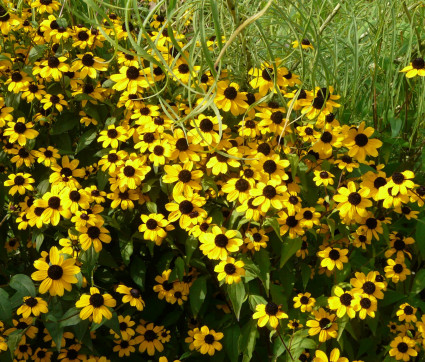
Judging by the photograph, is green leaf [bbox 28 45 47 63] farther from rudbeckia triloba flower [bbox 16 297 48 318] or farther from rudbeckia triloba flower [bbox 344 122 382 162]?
rudbeckia triloba flower [bbox 344 122 382 162]

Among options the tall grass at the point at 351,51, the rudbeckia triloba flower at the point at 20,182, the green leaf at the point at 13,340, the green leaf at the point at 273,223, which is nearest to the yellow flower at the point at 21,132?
the rudbeckia triloba flower at the point at 20,182

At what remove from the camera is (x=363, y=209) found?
1.57 meters

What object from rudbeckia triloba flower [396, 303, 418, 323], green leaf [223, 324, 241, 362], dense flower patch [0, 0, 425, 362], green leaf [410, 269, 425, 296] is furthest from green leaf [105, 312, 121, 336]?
green leaf [410, 269, 425, 296]

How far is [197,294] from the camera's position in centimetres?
166

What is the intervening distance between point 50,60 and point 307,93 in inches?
33.3

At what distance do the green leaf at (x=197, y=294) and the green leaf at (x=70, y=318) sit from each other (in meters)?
0.33

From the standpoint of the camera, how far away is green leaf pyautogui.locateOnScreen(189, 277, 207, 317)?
5.38ft

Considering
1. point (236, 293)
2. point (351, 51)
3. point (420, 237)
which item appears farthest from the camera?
point (351, 51)

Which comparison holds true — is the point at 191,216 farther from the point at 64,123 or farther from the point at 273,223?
the point at 64,123

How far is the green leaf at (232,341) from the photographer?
1.69m

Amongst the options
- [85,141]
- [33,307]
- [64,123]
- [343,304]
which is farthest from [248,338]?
[64,123]

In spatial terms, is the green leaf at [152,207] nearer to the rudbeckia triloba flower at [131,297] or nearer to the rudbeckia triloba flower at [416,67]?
the rudbeckia triloba flower at [131,297]

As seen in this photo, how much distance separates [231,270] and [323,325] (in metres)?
0.32

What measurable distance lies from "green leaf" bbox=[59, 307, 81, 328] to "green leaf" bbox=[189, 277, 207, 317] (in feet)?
1.10
